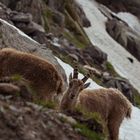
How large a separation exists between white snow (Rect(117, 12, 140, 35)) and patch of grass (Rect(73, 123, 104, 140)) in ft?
201

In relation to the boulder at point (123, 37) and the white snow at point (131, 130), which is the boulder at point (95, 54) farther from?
the white snow at point (131, 130)

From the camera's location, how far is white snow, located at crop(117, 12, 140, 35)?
71375 millimetres

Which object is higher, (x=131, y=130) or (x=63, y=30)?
(x=131, y=130)

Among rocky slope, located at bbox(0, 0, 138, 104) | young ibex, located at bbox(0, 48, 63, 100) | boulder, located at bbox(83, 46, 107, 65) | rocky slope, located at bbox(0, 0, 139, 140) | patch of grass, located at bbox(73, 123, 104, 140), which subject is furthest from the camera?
boulder, located at bbox(83, 46, 107, 65)

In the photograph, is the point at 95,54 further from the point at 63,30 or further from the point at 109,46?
the point at 109,46

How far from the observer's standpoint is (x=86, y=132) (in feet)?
Result: 31.3

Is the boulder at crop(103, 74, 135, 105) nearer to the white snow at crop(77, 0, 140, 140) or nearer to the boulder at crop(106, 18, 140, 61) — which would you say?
A: the white snow at crop(77, 0, 140, 140)

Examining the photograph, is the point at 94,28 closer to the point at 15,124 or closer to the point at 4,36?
the point at 4,36

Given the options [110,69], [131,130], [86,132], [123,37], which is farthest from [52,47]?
[86,132]

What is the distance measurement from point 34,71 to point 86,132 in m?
4.76

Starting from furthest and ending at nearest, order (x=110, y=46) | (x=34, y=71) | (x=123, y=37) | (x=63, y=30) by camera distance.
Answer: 1. (x=123, y=37)
2. (x=110, y=46)
3. (x=63, y=30)
4. (x=34, y=71)

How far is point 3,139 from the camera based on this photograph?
7.55m

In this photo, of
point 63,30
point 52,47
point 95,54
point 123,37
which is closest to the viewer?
point 52,47

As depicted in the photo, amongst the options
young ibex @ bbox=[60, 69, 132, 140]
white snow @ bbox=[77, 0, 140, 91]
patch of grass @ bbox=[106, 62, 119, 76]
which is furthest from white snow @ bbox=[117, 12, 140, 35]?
young ibex @ bbox=[60, 69, 132, 140]
